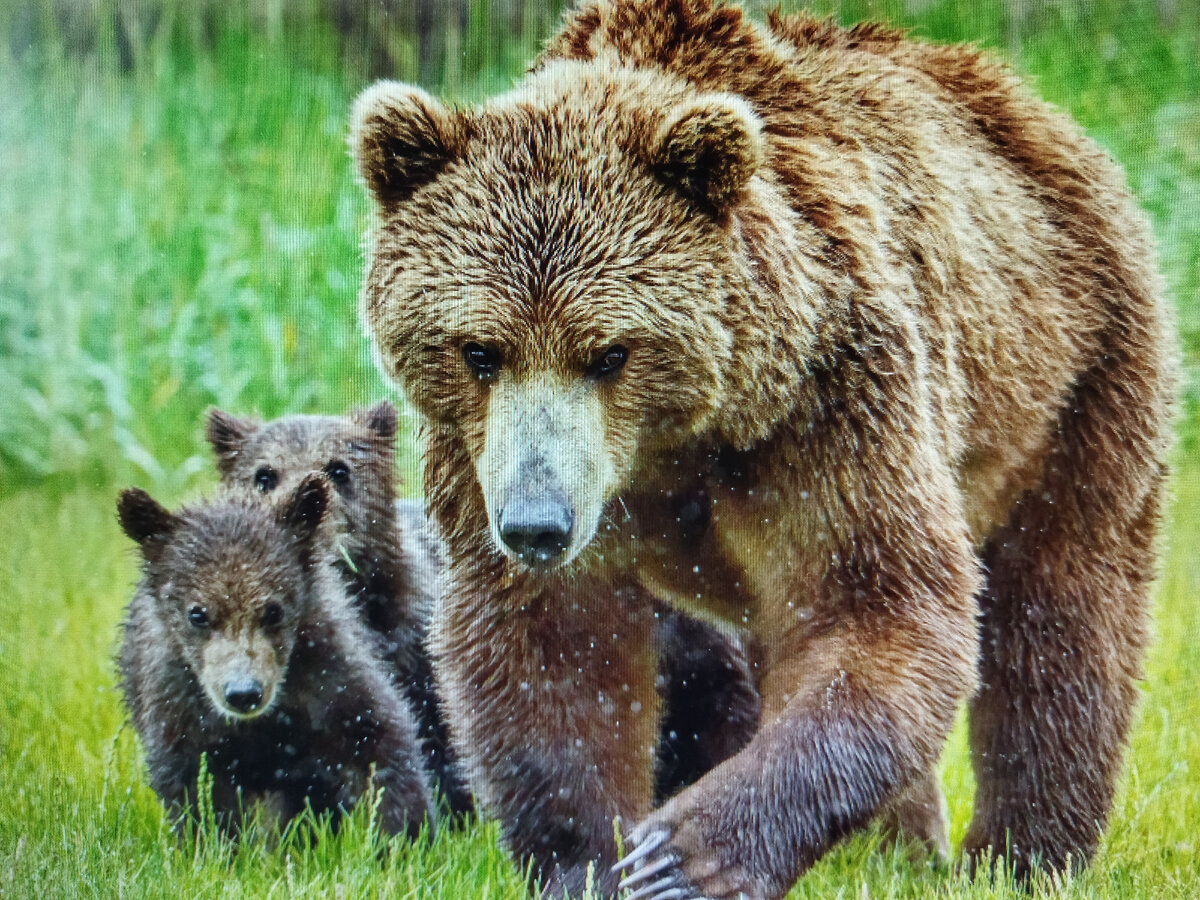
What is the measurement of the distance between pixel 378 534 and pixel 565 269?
243cm

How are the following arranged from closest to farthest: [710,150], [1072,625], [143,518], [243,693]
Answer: [710,150] → [1072,625] → [243,693] → [143,518]

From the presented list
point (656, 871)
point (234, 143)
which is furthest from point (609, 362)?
point (234, 143)

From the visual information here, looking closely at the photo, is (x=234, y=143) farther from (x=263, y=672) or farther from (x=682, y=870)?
(x=682, y=870)

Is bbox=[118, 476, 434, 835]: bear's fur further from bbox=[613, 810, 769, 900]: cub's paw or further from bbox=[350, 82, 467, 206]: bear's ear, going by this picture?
bbox=[350, 82, 467, 206]: bear's ear

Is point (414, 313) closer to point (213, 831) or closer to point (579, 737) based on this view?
point (579, 737)

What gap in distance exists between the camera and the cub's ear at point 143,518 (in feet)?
16.3

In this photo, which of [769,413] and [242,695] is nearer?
[769,413]

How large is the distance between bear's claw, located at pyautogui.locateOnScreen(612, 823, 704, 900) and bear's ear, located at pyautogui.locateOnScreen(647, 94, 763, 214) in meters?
1.56

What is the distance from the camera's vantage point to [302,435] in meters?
5.76

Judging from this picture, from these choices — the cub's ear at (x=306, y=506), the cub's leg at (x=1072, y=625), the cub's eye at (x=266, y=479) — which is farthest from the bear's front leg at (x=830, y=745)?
the cub's eye at (x=266, y=479)

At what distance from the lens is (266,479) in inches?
225

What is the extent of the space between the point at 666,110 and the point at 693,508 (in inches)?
42.6

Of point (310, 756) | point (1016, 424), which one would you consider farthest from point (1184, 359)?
point (310, 756)

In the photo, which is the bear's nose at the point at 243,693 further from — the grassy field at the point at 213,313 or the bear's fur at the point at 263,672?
the grassy field at the point at 213,313
